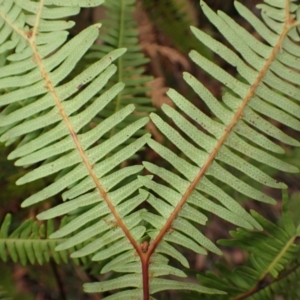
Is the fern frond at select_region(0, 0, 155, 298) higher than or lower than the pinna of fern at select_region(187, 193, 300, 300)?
higher

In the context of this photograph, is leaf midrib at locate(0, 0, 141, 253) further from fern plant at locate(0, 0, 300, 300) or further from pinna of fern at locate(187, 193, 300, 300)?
pinna of fern at locate(187, 193, 300, 300)

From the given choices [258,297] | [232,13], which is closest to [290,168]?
[258,297]

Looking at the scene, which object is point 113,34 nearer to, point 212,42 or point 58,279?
point 212,42

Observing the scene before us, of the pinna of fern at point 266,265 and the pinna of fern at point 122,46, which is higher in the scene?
the pinna of fern at point 122,46

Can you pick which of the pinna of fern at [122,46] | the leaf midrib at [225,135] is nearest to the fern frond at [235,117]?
the leaf midrib at [225,135]

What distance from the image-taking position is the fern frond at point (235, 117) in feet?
1.85

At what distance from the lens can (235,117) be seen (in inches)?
22.6

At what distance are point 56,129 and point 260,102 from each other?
0.26m

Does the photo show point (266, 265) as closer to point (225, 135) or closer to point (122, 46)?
point (225, 135)

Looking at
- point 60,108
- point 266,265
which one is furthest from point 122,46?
point 266,265

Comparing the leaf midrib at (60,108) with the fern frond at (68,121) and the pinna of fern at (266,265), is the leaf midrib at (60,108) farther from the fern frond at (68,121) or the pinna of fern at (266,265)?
the pinna of fern at (266,265)

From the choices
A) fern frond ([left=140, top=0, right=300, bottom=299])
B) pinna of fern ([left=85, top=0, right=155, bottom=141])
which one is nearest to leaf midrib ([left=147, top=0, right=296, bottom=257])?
fern frond ([left=140, top=0, right=300, bottom=299])

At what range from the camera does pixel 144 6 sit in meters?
0.93

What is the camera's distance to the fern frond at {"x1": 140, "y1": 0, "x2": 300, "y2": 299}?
0.56 meters
